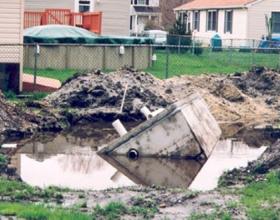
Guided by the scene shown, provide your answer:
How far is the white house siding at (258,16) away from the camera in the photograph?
211ft

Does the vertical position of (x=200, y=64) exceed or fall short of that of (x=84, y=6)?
it falls short

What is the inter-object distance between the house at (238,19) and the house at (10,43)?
3039cm

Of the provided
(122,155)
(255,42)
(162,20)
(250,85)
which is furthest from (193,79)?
(162,20)

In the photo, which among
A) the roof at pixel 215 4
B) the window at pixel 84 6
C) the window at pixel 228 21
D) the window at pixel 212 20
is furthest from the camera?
the window at pixel 212 20

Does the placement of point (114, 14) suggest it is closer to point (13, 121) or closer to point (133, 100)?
point (133, 100)

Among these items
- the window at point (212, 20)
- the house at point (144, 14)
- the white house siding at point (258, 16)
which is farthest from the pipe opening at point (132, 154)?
the house at point (144, 14)

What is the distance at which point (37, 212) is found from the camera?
1170cm

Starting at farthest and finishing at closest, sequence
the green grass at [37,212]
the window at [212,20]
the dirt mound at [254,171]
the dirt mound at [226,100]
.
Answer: the window at [212,20]
the dirt mound at [226,100]
the dirt mound at [254,171]
the green grass at [37,212]

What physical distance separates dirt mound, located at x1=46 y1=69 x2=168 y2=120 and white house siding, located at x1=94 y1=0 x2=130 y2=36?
956 inches

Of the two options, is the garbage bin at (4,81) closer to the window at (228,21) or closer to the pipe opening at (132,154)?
the pipe opening at (132,154)

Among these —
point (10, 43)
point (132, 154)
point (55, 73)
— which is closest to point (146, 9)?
point (55, 73)

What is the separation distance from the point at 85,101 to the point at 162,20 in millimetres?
66542

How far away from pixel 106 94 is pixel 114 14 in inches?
1010

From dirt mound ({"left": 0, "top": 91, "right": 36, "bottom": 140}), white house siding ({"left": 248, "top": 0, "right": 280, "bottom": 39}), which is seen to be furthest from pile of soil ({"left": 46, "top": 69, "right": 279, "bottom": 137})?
white house siding ({"left": 248, "top": 0, "right": 280, "bottom": 39})
